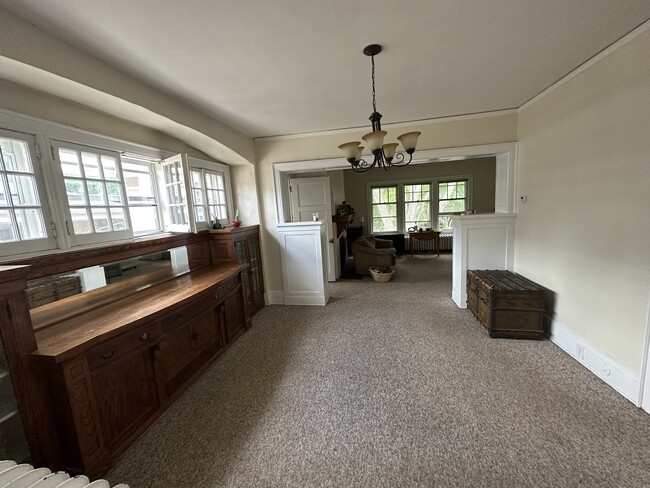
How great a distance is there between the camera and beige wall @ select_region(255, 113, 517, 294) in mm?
3361

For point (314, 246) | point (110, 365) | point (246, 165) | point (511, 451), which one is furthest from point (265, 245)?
point (511, 451)

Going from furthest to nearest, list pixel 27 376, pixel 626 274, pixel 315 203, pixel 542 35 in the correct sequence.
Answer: pixel 315 203 < pixel 626 274 < pixel 542 35 < pixel 27 376

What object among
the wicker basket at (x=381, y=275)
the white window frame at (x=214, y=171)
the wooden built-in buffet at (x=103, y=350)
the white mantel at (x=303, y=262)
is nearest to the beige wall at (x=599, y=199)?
the wicker basket at (x=381, y=275)

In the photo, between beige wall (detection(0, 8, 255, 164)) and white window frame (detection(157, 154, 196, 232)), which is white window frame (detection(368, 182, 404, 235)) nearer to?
beige wall (detection(0, 8, 255, 164))

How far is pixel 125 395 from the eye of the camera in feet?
5.63

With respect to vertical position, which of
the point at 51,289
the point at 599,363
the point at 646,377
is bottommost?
the point at 599,363

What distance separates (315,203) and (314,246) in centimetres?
137

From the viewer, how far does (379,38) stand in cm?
174

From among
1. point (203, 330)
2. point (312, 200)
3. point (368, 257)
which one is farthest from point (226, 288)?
point (368, 257)

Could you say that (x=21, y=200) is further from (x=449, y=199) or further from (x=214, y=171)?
(x=449, y=199)

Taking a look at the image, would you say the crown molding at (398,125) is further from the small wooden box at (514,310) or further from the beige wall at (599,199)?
the small wooden box at (514,310)

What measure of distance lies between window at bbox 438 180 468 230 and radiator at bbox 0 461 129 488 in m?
8.00

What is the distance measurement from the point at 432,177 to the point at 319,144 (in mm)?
4892

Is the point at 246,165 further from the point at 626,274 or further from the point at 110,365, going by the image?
the point at 626,274
